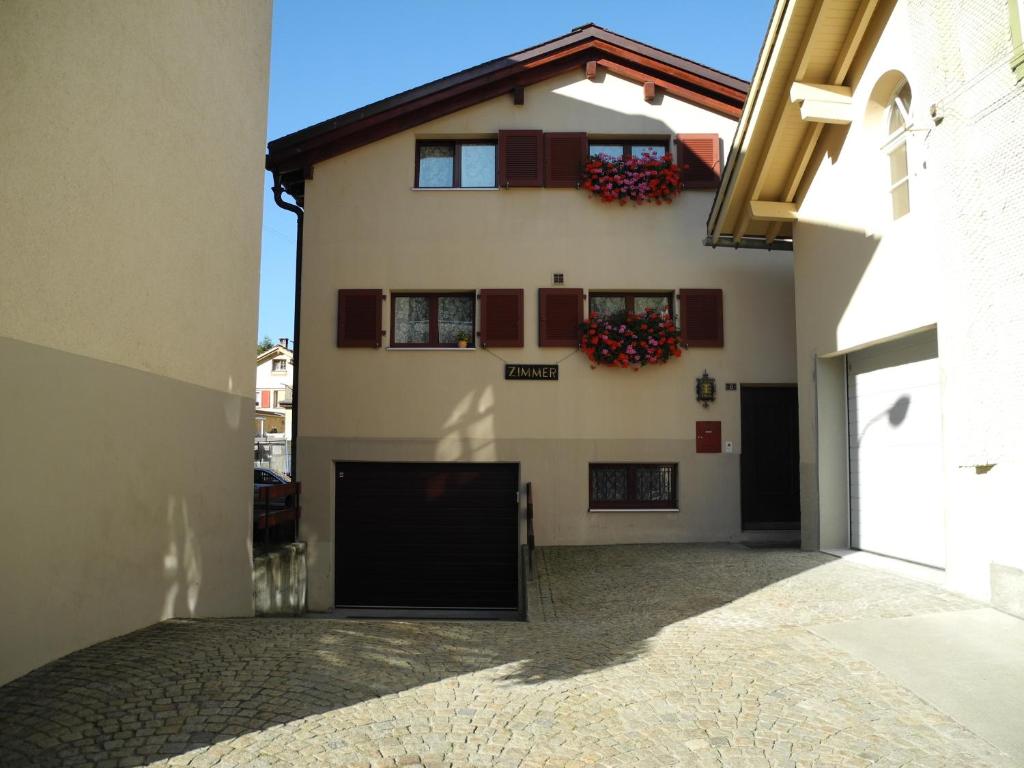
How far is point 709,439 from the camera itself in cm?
1165

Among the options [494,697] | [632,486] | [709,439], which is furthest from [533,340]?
[494,697]

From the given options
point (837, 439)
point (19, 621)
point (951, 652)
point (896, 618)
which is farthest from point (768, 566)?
point (19, 621)

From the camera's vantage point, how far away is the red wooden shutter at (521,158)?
1212 cm

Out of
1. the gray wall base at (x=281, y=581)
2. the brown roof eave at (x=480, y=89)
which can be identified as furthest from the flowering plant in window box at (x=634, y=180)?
the gray wall base at (x=281, y=581)

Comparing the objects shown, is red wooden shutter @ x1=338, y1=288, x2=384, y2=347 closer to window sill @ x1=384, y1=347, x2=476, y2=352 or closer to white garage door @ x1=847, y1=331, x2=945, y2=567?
window sill @ x1=384, y1=347, x2=476, y2=352

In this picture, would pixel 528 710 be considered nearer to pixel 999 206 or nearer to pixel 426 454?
pixel 999 206

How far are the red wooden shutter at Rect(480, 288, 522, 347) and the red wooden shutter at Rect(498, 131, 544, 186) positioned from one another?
1.76 meters

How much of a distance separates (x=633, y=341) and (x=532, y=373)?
5.22 ft

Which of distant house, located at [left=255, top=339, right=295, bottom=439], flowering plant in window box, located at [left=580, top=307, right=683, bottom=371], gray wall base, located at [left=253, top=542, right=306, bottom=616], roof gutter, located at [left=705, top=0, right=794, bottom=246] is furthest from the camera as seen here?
distant house, located at [left=255, top=339, right=295, bottom=439]

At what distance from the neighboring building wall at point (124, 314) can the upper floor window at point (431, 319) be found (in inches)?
142

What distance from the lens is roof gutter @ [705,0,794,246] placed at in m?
8.74

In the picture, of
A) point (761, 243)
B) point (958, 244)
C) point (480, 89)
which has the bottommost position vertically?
point (958, 244)

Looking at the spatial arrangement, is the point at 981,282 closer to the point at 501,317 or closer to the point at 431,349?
the point at 501,317

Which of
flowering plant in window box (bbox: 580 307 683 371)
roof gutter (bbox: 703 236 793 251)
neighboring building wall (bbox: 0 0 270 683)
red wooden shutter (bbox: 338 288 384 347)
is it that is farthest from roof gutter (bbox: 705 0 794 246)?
neighboring building wall (bbox: 0 0 270 683)
